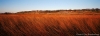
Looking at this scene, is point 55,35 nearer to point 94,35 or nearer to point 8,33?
point 94,35

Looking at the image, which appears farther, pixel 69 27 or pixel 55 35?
Answer: pixel 69 27

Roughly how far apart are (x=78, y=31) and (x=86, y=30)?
35 centimetres

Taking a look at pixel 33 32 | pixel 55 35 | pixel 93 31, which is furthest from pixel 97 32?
pixel 33 32

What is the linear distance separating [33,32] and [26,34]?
359 millimetres

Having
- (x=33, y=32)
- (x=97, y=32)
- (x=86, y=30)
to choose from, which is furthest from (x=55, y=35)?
(x=97, y=32)

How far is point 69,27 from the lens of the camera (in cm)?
625

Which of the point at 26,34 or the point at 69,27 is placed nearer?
the point at 26,34

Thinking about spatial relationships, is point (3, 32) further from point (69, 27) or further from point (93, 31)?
point (93, 31)

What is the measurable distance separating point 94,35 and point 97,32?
34 cm

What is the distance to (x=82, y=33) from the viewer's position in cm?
556

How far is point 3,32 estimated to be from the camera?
18.7ft

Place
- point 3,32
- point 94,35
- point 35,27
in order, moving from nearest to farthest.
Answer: point 94,35, point 3,32, point 35,27

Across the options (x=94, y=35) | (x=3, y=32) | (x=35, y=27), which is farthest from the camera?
(x=35, y=27)

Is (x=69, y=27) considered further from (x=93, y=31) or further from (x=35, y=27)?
(x=35, y=27)
